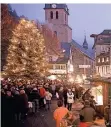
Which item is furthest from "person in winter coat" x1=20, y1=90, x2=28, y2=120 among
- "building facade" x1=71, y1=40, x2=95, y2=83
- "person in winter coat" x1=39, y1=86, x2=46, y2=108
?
"building facade" x1=71, y1=40, x2=95, y2=83

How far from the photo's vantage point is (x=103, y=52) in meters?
5.81

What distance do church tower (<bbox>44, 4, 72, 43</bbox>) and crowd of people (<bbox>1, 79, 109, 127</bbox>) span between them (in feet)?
2.09

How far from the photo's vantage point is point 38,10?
18.3 feet

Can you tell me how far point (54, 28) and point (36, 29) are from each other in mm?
252

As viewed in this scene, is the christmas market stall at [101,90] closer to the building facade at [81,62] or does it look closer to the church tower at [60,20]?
the building facade at [81,62]

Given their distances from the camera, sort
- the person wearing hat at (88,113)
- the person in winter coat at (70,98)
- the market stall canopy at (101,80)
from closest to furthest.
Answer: the person wearing hat at (88,113)
the person in winter coat at (70,98)
the market stall canopy at (101,80)

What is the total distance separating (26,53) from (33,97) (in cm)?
63

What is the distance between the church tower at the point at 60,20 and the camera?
566 centimetres

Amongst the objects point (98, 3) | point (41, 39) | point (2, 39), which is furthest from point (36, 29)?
point (98, 3)

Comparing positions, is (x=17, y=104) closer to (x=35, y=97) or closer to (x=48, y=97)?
(x=35, y=97)

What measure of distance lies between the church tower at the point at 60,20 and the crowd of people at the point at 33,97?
0.64m

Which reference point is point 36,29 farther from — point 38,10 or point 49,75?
point 49,75

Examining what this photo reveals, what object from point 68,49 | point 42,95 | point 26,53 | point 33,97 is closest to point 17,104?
point 33,97

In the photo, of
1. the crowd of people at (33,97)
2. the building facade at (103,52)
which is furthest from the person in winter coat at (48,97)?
the building facade at (103,52)
